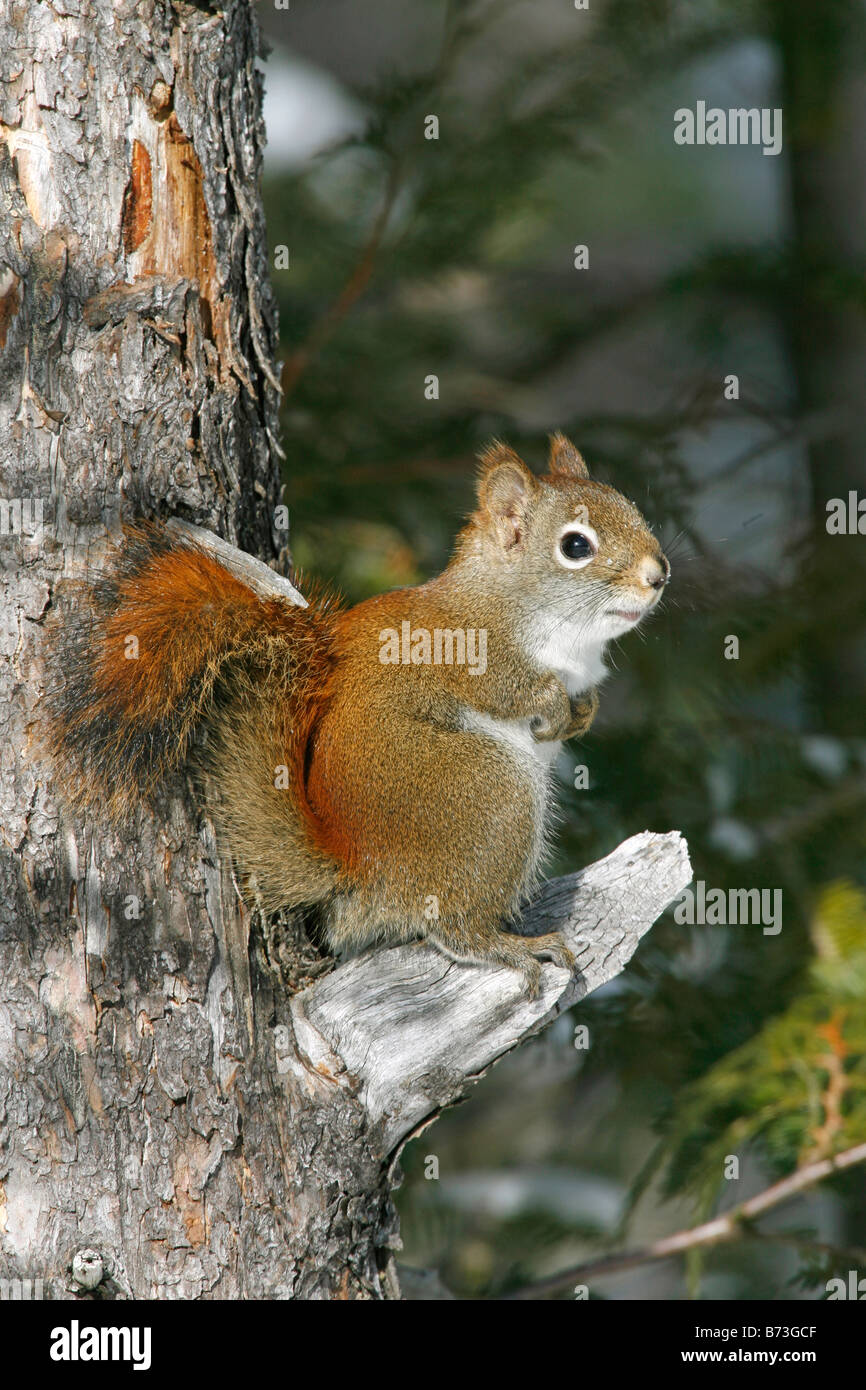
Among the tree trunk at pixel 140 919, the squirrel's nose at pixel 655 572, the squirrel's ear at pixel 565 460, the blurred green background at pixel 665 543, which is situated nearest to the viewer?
the tree trunk at pixel 140 919

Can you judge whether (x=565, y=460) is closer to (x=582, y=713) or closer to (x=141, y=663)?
(x=582, y=713)

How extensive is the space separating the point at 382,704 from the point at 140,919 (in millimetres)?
402

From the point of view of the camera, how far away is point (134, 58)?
137cm

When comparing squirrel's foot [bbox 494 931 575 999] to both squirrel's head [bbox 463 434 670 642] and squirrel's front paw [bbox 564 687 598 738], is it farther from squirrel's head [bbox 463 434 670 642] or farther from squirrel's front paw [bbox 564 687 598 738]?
squirrel's head [bbox 463 434 670 642]

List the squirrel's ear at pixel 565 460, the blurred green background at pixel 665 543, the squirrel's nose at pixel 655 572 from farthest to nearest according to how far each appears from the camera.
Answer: the blurred green background at pixel 665 543, the squirrel's ear at pixel 565 460, the squirrel's nose at pixel 655 572

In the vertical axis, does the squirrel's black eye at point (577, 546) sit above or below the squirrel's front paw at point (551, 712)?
above

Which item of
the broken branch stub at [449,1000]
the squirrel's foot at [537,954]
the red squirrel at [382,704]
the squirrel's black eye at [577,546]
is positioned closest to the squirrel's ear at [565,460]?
the red squirrel at [382,704]

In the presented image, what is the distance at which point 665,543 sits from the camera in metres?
2.02

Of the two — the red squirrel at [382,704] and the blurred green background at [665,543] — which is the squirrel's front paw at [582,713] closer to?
the red squirrel at [382,704]

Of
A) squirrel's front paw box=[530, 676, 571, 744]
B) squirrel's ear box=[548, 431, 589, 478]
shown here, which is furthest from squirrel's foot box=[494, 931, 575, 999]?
squirrel's ear box=[548, 431, 589, 478]

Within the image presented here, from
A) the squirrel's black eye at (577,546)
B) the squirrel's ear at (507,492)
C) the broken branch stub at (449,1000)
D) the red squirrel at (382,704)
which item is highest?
the squirrel's ear at (507,492)

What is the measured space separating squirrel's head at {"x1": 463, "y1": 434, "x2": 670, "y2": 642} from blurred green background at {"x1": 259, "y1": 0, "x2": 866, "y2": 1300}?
192mm

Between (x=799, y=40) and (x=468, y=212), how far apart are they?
2.93 ft

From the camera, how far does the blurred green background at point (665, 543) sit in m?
2.10
